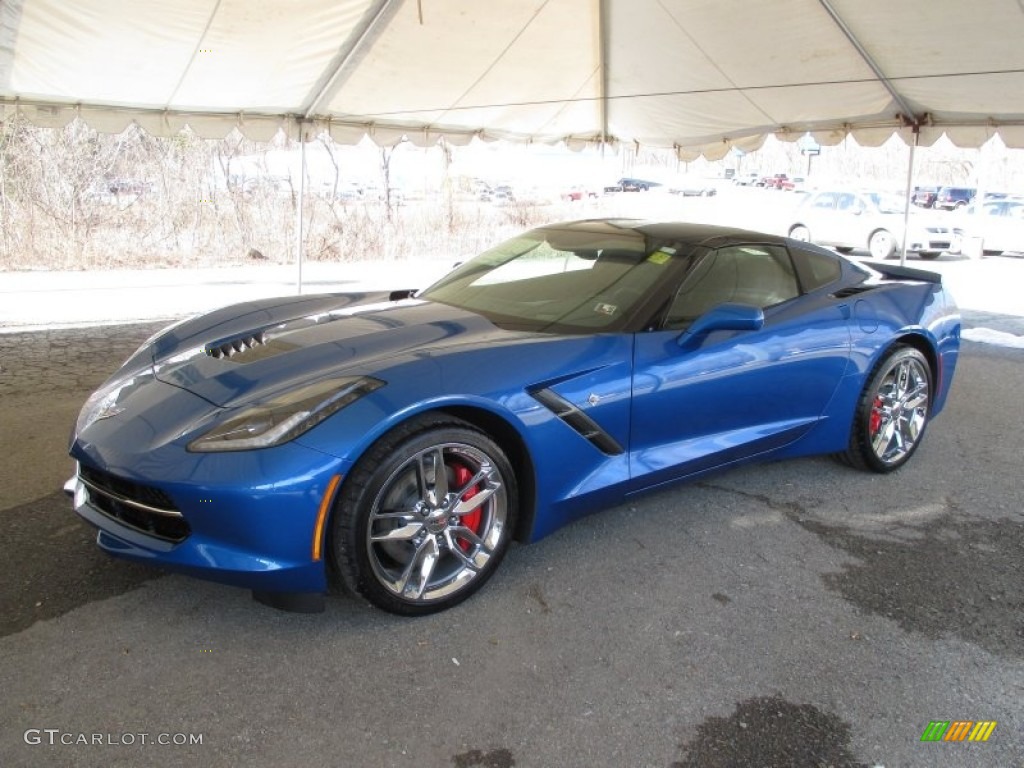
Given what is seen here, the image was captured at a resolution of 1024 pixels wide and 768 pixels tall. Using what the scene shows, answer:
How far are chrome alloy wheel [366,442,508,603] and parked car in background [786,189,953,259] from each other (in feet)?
54.4

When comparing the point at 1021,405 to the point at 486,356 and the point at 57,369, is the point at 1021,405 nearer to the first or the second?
the point at 486,356

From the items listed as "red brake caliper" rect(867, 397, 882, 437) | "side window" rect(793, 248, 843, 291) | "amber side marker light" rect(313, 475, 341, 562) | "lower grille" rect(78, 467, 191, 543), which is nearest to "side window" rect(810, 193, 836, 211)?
"side window" rect(793, 248, 843, 291)

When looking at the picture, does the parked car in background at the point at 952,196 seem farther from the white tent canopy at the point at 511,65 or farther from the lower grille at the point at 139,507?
the lower grille at the point at 139,507

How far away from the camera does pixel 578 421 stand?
291 centimetres

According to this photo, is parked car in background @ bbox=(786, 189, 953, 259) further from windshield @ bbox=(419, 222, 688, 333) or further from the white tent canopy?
windshield @ bbox=(419, 222, 688, 333)

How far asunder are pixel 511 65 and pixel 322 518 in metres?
6.25

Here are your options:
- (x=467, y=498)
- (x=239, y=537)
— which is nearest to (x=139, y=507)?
(x=239, y=537)

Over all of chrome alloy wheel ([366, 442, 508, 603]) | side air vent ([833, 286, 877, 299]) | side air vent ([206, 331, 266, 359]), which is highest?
side air vent ([833, 286, 877, 299])

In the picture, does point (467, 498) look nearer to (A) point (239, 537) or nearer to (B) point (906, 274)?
(A) point (239, 537)

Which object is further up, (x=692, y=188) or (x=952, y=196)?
(x=692, y=188)

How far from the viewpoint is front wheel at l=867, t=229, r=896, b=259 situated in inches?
703

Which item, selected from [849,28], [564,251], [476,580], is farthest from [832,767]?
[849,28]

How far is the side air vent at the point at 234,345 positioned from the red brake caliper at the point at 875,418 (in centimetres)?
299

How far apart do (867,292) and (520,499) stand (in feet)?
7.77
